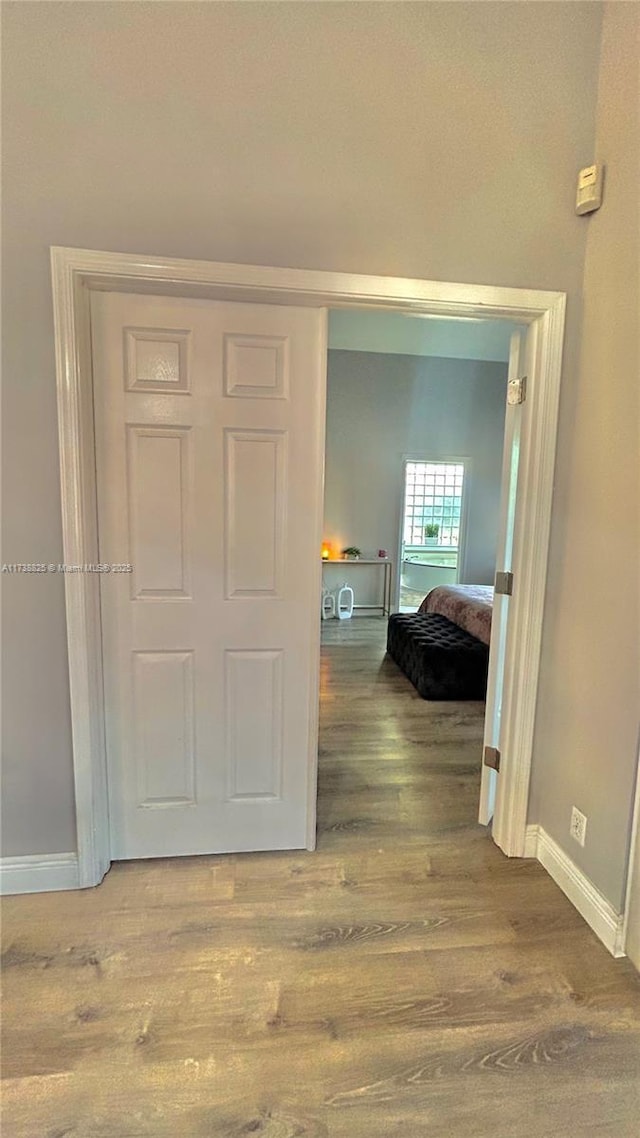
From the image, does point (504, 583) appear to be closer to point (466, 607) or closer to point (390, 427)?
point (466, 607)

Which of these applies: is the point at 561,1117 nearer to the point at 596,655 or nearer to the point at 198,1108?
the point at 198,1108

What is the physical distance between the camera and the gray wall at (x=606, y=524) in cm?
168

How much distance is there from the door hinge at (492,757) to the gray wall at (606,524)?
251 mm

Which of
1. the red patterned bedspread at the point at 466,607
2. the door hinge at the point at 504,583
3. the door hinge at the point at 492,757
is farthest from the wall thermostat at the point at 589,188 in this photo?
the red patterned bedspread at the point at 466,607

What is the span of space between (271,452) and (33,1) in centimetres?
142

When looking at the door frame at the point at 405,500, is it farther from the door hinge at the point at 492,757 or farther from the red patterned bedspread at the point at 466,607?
the door hinge at the point at 492,757

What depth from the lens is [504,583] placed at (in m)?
2.19

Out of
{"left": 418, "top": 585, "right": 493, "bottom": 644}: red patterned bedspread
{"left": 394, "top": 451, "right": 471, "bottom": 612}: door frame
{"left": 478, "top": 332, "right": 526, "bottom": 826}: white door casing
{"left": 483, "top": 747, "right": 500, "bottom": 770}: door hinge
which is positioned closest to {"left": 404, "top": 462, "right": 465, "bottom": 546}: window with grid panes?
{"left": 394, "top": 451, "right": 471, "bottom": 612}: door frame

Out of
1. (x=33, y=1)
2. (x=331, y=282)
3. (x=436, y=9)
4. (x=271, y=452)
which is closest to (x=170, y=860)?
(x=271, y=452)

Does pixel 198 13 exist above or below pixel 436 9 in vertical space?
below

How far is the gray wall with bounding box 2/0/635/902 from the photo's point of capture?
1642 mm

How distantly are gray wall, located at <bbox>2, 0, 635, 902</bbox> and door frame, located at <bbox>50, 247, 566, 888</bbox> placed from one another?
0.17ft

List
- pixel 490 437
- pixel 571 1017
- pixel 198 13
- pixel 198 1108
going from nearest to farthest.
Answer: pixel 198 1108
pixel 571 1017
pixel 198 13
pixel 490 437

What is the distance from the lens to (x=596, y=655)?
6.06 feet
